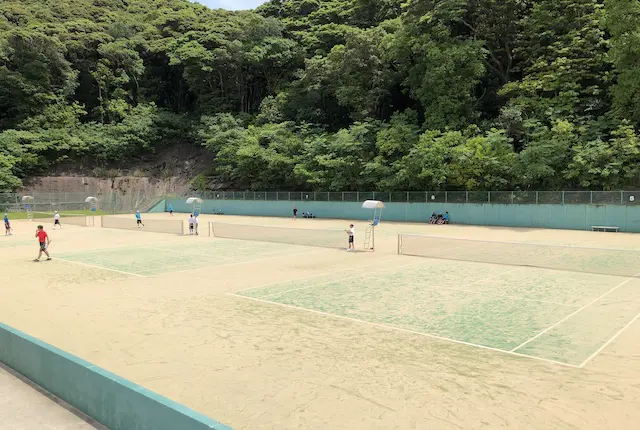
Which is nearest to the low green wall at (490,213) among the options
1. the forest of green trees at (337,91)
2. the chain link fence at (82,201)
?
the forest of green trees at (337,91)

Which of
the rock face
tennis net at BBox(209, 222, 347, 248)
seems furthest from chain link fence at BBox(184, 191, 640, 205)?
tennis net at BBox(209, 222, 347, 248)

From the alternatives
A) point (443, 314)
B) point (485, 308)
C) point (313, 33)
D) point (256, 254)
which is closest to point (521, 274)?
point (485, 308)

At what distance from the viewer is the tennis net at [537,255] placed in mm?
18234

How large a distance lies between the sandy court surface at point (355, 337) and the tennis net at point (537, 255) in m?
1.22

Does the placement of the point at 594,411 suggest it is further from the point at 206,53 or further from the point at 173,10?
the point at 173,10

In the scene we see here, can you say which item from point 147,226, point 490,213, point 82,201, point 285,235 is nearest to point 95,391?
point 285,235

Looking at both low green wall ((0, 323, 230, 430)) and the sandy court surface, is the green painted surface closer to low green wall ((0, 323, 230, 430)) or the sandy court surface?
the sandy court surface

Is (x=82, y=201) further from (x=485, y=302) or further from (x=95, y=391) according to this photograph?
(x=95, y=391)

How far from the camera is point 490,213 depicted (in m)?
40.7

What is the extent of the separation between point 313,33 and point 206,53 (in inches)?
666

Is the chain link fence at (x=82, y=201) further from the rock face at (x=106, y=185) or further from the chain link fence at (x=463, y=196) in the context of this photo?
the chain link fence at (x=463, y=196)

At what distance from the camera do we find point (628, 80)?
128ft

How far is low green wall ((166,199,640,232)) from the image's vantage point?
113ft

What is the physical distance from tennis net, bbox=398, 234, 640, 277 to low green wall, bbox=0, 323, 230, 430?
17.1 meters
